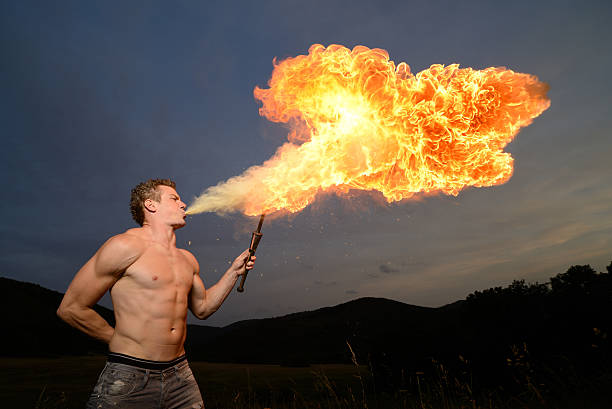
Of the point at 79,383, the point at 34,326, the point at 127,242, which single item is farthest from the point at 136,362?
the point at 34,326

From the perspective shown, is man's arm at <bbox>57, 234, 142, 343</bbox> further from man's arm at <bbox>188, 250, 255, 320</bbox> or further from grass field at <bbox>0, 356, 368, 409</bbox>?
grass field at <bbox>0, 356, 368, 409</bbox>

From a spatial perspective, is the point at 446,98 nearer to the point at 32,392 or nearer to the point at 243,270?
the point at 243,270

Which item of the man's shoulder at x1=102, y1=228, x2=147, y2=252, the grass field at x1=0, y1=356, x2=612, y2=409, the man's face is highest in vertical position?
the man's face

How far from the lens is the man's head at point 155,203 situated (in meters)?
4.96

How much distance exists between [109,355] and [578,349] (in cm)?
1971

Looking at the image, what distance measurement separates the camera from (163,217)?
4.93 m

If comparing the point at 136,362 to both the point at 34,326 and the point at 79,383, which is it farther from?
the point at 34,326

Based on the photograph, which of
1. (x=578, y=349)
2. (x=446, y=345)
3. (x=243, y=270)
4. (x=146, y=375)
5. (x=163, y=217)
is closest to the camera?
(x=146, y=375)

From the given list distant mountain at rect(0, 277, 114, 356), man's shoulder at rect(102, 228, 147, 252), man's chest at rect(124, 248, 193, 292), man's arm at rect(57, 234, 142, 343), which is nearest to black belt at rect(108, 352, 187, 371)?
man's arm at rect(57, 234, 142, 343)

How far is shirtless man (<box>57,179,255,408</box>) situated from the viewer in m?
3.87

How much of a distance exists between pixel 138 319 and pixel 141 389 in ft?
2.30

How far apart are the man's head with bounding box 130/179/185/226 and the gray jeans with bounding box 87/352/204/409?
71.7 inches

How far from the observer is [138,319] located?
162 inches

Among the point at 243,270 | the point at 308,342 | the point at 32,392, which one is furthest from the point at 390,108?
the point at 308,342
